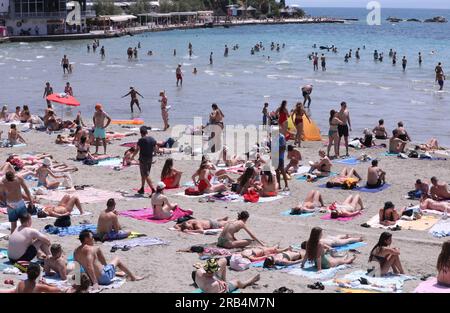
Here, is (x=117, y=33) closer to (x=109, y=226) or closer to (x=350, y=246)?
(x=109, y=226)

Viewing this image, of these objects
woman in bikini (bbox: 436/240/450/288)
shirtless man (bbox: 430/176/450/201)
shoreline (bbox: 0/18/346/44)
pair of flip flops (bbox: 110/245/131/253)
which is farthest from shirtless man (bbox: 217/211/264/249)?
shoreline (bbox: 0/18/346/44)

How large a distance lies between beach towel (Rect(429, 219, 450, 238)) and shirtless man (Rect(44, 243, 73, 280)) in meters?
5.68

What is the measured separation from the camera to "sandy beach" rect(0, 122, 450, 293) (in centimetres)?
966

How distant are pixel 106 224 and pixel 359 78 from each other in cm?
3250

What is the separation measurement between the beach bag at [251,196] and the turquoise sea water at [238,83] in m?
10.3

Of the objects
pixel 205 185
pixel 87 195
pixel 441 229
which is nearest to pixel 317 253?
pixel 441 229

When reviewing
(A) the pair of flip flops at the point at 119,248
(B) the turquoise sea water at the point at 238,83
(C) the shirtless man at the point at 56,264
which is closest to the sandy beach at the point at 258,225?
(A) the pair of flip flops at the point at 119,248

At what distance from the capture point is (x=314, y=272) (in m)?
9.86

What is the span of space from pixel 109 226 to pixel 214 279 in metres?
2.76

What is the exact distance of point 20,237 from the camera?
977 cm

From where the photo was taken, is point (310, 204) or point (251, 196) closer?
point (310, 204)

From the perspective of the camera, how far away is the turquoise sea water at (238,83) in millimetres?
27734

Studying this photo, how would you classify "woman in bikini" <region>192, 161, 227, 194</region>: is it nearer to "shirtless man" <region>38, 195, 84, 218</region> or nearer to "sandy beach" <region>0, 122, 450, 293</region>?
"sandy beach" <region>0, 122, 450, 293</region>

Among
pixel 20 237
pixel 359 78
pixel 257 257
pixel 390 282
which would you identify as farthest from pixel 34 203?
pixel 359 78
